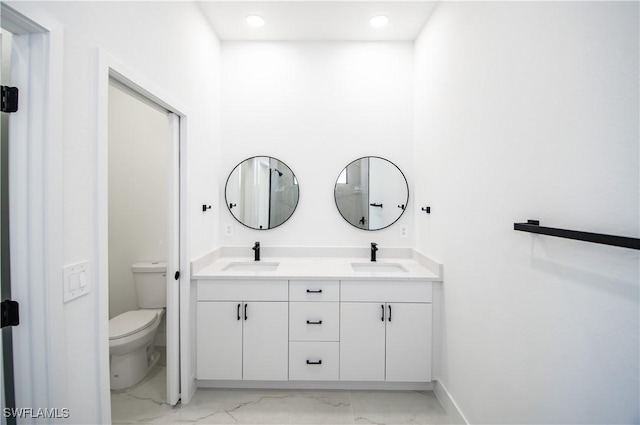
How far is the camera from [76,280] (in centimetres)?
100

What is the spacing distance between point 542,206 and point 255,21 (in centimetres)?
231

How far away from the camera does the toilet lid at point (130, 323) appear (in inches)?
74.9

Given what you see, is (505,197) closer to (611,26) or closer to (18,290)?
(611,26)

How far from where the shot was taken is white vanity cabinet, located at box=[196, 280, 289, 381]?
74.1 inches

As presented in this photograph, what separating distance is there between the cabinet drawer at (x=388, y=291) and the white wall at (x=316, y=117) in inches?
21.1

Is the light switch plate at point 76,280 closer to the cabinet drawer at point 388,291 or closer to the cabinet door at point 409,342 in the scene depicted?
the cabinet drawer at point 388,291

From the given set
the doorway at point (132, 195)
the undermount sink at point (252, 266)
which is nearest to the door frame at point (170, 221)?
the undermount sink at point (252, 266)

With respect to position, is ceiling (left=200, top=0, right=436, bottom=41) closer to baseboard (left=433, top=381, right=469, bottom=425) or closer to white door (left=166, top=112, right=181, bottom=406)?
white door (left=166, top=112, right=181, bottom=406)

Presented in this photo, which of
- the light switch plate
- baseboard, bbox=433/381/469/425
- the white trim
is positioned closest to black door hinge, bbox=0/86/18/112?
the white trim

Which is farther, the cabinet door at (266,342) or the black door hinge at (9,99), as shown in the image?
the cabinet door at (266,342)

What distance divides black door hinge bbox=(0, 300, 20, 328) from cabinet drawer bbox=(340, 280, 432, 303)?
1555 mm

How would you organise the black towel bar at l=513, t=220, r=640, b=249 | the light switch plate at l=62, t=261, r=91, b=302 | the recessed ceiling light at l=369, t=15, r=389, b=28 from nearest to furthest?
the black towel bar at l=513, t=220, r=640, b=249
the light switch plate at l=62, t=261, r=91, b=302
the recessed ceiling light at l=369, t=15, r=389, b=28

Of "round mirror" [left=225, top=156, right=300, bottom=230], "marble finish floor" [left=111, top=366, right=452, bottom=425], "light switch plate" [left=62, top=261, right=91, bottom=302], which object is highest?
"round mirror" [left=225, top=156, right=300, bottom=230]

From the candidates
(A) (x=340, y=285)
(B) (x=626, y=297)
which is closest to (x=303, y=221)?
(A) (x=340, y=285)
